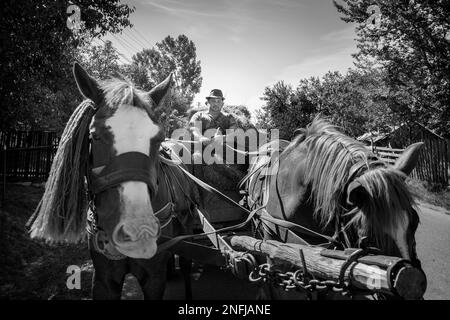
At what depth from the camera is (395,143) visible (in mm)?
14734

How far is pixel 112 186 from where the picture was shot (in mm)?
1596

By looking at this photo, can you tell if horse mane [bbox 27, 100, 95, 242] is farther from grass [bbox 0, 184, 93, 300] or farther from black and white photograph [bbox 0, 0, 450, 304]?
grass [bbox 0, 184, 93, 300]

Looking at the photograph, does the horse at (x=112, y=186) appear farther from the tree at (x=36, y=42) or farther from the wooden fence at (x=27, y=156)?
the wooden fence at (x=27, y=156)

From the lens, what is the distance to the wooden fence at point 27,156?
8.62m

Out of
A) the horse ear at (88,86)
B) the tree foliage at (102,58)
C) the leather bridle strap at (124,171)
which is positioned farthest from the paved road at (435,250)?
the tree foliage at (102,58)

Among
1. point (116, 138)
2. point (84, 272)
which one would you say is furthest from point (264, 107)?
point (116, 138)

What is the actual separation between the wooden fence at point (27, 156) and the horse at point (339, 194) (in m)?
8.13

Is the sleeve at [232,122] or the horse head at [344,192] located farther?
the sleeve at [232,122]

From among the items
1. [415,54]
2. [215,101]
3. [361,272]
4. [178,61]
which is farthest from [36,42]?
[178,61]

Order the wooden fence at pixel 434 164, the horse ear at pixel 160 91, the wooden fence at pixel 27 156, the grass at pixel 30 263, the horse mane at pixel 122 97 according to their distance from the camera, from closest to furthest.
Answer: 1. the horse mane at pixel 122 97
2. the horse ear at pixel 160 91
3. the grass at pixel 30 263
4. the wooden fence at pixel 27 156
5. the wooden fence at pixel 434 164

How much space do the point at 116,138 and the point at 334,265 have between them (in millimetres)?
1372

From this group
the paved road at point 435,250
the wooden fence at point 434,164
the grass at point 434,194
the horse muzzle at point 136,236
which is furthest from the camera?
the wooden fence at point 434,164

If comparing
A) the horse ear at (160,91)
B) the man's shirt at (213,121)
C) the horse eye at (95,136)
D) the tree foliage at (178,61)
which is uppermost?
the tree foliage at (178,61)
